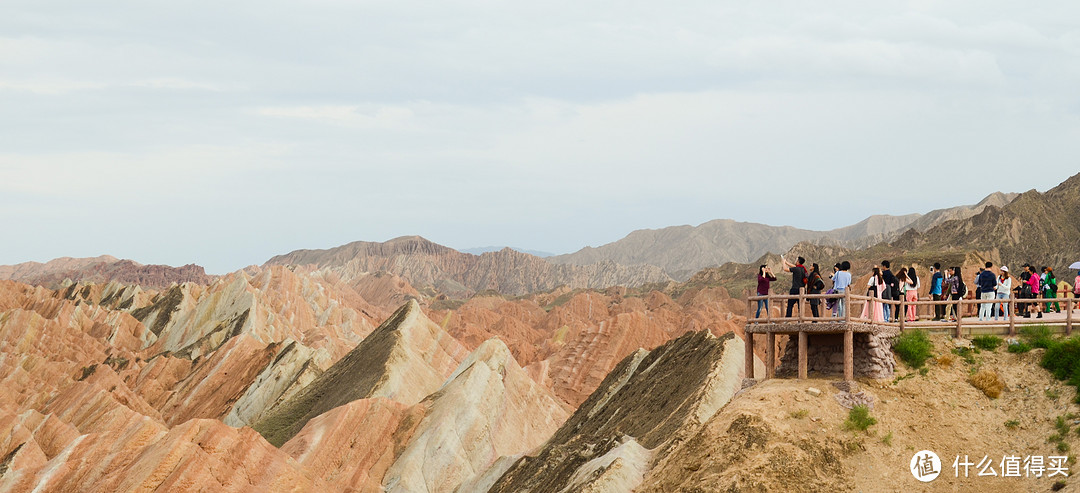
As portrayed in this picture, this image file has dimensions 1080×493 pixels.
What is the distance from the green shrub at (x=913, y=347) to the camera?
1238 inches

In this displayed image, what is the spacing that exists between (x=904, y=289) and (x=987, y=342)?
3.01 m

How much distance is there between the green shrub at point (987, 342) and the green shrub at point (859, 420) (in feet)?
17.8

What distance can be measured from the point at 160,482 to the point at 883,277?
29.6m

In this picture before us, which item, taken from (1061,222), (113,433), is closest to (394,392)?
(113,433)

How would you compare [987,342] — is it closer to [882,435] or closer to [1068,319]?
[1068,319]

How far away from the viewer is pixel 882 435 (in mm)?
28625

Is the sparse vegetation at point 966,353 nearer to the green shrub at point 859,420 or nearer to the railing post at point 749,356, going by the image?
the green shrub at point 859,420

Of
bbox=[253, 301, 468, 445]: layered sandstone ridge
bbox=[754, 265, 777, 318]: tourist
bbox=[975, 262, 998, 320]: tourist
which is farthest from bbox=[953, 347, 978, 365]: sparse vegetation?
bbox=[253, 301, 468, 445]: layered sandstone ridge

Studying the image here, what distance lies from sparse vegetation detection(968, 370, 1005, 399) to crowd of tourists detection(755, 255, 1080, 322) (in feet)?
7.71

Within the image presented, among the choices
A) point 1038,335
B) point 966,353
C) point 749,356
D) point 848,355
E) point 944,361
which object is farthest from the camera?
point 749,356

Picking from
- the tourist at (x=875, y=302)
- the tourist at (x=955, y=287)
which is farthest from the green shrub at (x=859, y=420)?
the tourist at (x=955, y=287)

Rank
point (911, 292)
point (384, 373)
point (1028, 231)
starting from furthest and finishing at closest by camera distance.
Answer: point (1028, 231), point (384, 373), point (911, 292)

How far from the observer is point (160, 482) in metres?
43.2

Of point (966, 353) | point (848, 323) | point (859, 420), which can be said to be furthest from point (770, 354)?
point (966, 353)
